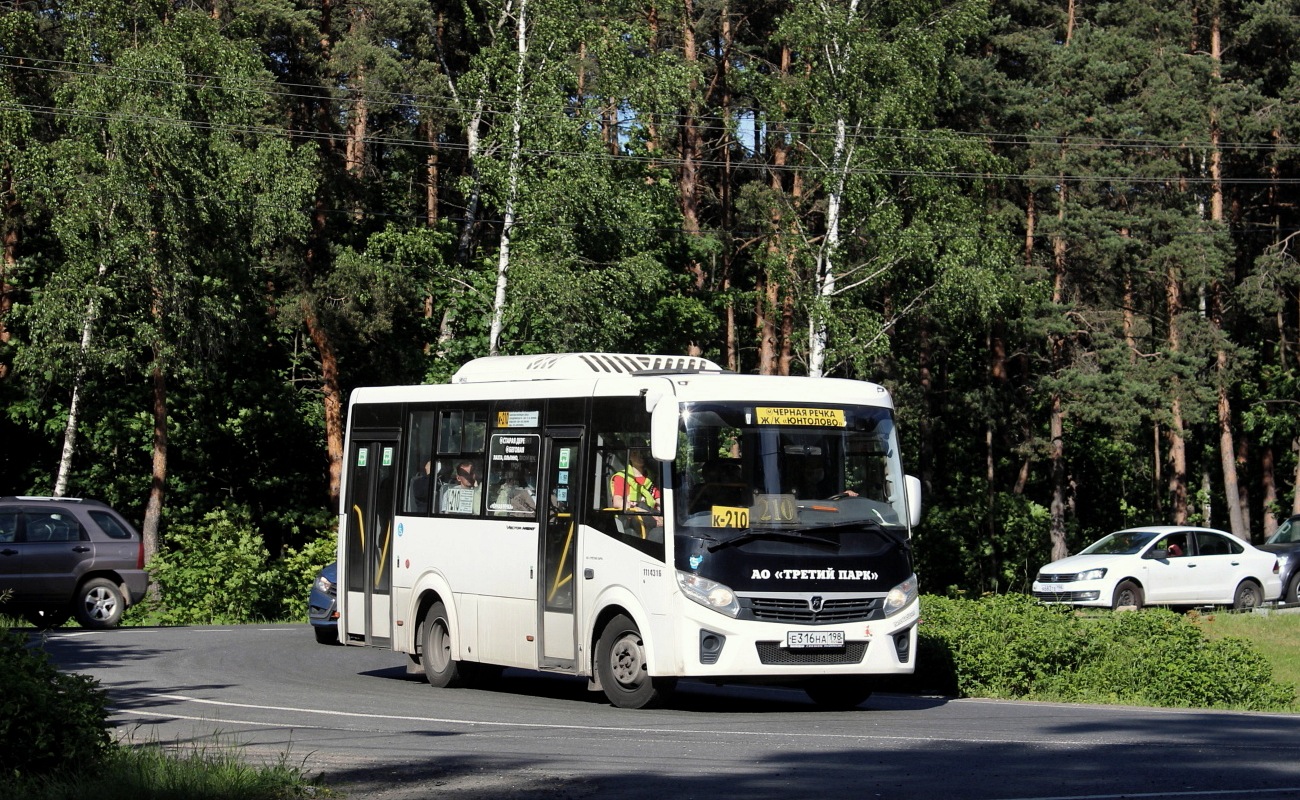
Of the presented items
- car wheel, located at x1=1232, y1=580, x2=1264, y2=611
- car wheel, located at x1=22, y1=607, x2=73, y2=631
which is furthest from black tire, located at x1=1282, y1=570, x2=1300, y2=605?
car wheel, located at x1=22, y1=607, x2=73, y2=631

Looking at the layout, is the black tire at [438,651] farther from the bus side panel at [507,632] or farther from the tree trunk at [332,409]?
the tree trunk at [332,409]

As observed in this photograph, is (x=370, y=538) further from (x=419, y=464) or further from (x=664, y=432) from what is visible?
(x=664, y=432)

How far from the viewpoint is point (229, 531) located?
126ft

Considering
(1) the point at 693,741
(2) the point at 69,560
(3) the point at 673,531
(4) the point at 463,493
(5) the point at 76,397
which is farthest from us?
(5) the point at 76,397

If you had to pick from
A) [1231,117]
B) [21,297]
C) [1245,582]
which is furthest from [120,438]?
[1231,117]

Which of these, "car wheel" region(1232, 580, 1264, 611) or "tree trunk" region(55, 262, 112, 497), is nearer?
"car wheel" region(1232, 580, 1264, 611)

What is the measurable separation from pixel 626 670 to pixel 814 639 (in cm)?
177

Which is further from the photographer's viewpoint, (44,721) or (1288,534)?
(1288,534)

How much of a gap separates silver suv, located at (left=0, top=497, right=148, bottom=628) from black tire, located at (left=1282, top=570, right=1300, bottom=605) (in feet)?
70.1

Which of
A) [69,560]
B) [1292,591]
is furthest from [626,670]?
[1292,591]

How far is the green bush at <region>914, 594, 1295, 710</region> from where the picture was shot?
705 inches

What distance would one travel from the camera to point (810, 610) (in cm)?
1448

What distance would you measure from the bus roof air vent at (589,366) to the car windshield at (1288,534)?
2142 cm

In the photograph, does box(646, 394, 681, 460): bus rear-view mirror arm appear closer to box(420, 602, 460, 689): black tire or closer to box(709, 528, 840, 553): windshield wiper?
box(709, 528, 840, 553): windshield wiper
